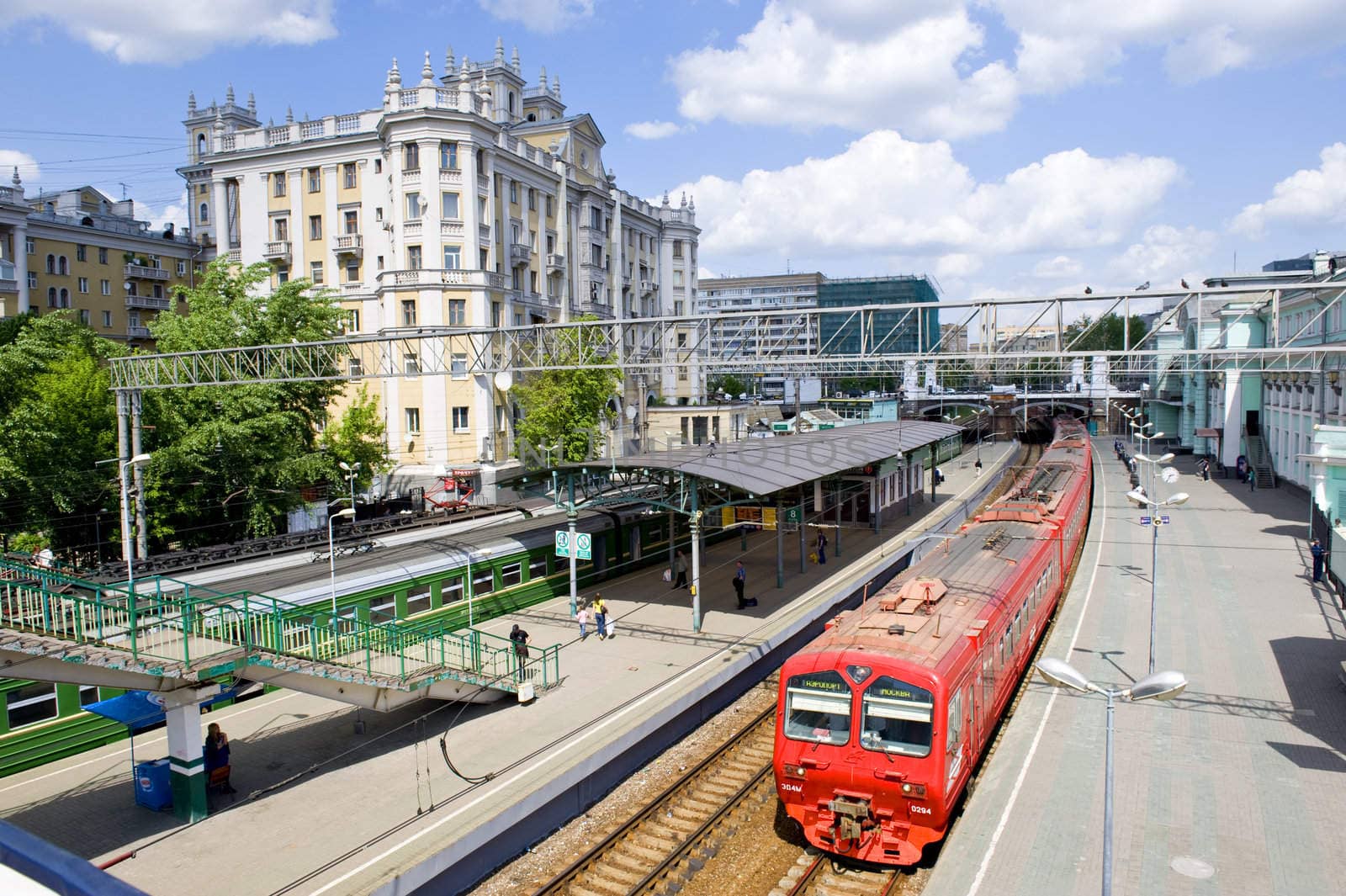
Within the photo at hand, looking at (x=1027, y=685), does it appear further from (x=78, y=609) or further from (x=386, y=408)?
(x=386, y=408)

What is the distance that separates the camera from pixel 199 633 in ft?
40.7

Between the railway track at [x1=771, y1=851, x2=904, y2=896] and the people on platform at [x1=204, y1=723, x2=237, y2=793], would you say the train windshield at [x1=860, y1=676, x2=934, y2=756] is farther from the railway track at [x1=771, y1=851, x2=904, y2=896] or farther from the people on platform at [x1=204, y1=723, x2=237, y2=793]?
the people on platform at [x1=204, y1=723, x2=237, y2=793]

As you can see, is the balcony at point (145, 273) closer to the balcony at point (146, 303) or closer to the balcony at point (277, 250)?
the balcony at point (146, 303)

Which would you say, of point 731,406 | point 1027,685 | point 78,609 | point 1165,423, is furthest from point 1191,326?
point 78,609

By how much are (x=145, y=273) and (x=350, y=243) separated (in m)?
20.3

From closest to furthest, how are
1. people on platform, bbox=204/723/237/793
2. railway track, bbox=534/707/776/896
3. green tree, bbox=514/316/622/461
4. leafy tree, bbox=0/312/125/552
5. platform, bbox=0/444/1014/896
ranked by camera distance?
platform, bbox=0/444/1014/896
railway track, bbox=534/707/776/896
people on platform, bbox=204/723/237/793
leafy tree, bbox=0/312/125/552
green tree, bbox=514/316/622/461

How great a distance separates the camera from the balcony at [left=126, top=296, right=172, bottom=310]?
54.8 meters

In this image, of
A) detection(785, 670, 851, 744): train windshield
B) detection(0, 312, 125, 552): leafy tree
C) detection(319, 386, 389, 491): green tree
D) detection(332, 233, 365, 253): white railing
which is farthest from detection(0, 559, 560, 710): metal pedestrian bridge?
detection(332, 233, 365, 253): white railing

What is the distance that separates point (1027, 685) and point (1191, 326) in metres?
51.9

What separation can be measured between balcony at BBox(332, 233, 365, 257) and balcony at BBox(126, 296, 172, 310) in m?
18.0

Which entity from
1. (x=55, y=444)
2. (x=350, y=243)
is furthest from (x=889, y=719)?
(x=350, y=243)

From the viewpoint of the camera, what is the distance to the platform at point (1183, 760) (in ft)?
33.7

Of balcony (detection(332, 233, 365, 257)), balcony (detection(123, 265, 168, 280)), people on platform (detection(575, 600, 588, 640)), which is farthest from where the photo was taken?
balcony (detection(123, 265, 168, 280))

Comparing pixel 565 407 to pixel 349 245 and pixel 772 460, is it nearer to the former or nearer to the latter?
pixel 772 460
